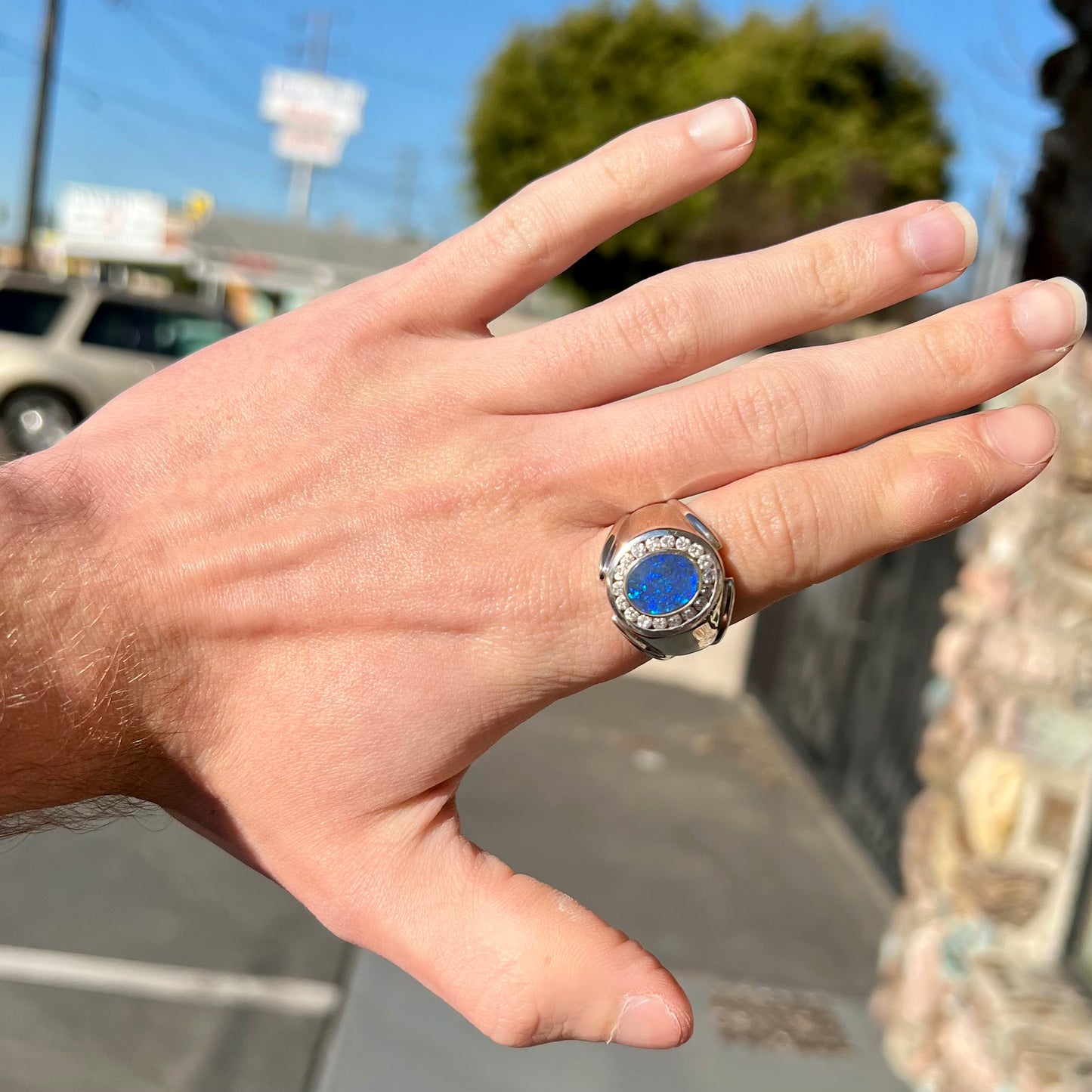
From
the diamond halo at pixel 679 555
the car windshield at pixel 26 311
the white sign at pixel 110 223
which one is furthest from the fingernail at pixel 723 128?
the white sign at pixel 110 223

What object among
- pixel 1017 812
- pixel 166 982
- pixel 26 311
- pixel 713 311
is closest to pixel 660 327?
pixel 713 311

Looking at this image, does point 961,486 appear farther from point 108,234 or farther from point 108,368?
point 108,234

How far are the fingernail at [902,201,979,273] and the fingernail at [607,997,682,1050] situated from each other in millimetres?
851

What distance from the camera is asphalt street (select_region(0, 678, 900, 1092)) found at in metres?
3.04

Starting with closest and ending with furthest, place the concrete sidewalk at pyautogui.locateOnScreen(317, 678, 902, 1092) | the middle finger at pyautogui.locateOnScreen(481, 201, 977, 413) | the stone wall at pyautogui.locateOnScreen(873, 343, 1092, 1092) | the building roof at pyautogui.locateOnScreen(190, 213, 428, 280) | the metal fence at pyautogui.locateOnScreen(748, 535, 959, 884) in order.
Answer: the middle finger at pyautogui.locateOnScreen(481, 201, 977, 413) < the stone wall at pyautogui.locateOnScreen(873, 343, 1092, 1092) < the concrete sidewalk at pyautogui.locateOnScreen(317, 678, 902, 1092) < the metal fence at pyautogui.locateOnScreen(748, 535, 959, 884) < the building roof at pyautogui.locateOnScreen(190, 213, 428, 280)

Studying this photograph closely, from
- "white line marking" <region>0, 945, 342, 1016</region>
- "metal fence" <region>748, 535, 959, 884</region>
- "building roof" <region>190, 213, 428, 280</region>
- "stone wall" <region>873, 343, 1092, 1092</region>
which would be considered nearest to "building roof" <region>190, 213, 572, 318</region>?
"building roof" <region>190, 213, 428, 280</region>

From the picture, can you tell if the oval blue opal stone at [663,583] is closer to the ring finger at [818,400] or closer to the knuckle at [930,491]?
the ring finger at [818,400]

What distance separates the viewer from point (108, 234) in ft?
111

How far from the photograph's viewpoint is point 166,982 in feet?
10.9

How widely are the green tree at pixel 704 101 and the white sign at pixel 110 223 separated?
14.7 meters

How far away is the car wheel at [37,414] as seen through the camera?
10031mm

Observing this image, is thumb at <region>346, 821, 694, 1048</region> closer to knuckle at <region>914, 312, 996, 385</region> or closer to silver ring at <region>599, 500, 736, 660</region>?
silver ring at <region>599, 500, 736, 660</region>

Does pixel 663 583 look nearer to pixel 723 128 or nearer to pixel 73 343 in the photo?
pixel 723 128

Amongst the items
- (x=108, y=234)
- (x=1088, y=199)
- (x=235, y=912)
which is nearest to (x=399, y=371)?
(x=1088, y=199)
